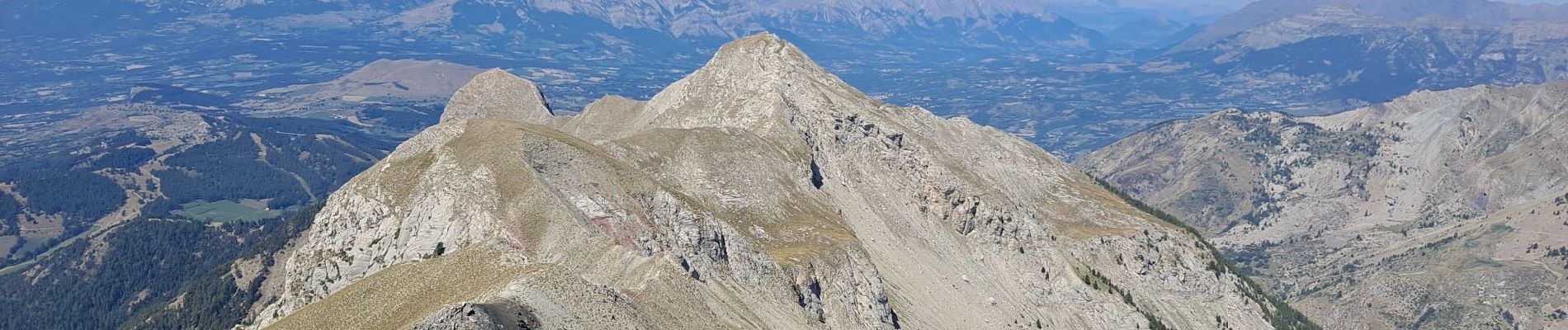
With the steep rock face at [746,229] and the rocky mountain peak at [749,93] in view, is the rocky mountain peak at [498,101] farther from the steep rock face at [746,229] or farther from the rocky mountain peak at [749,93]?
the rocky mountain peak at [749,93]

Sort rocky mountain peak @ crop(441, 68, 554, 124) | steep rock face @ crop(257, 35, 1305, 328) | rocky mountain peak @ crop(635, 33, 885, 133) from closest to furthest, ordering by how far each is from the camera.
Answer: steep rock face @ crop(257, 35, 1305, 328) → rocky mountain peak @ crop(635, 33, 885, 133) → rocky mountain peak @ crop(441, 68, 554, 124)

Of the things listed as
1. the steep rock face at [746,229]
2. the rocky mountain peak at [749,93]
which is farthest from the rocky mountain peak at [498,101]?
the rocky mountain peak at [749,93]

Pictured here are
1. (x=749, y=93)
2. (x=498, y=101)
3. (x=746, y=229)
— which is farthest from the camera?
(x=498, y=101)

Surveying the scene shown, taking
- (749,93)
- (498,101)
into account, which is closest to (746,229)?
(749,93)

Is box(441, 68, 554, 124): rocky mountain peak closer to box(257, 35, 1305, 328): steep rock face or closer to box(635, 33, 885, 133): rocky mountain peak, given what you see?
box(257, 35, 1305, 328): steep rock face

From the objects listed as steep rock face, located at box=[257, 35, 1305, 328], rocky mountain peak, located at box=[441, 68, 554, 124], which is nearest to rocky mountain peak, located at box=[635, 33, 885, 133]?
steep rock face, located at box=[257, 35, 1305, 328]

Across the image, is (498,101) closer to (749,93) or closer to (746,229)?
(749,93)
